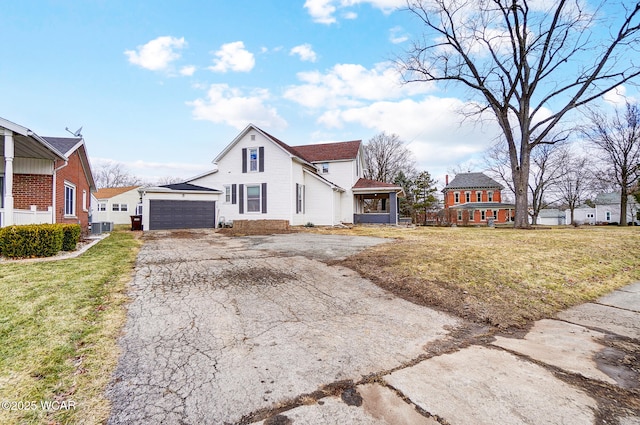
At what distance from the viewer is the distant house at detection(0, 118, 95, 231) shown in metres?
7.81

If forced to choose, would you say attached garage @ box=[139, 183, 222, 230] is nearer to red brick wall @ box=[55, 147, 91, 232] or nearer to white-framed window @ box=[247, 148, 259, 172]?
white-framed window @ box=[247, 148, 259, 172]

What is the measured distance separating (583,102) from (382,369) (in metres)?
22.3

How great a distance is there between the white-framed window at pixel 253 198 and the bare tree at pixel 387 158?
893 inches

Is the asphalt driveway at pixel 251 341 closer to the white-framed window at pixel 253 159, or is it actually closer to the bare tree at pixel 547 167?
the white-framed window at pixel 253 159

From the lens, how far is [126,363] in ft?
8.55

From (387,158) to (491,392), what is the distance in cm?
3919

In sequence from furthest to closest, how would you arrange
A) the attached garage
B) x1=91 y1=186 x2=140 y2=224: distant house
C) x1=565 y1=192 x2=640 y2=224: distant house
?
x1=565 y1=192 x2=640 y2=224: distant house < x1=91 y1=186 x2=140 y2=224: distant house < the attached garage

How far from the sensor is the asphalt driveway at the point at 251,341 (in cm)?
210

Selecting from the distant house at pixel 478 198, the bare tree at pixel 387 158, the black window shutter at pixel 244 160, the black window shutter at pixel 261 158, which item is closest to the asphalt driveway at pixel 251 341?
the black window shutter at pixel 261 158

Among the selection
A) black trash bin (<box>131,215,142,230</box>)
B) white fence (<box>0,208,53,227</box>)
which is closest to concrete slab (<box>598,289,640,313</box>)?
white fence (<box>0,208,53,227</box>)

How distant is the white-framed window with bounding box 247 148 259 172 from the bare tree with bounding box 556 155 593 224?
38.6m

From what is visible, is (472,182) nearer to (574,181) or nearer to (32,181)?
(574,181)

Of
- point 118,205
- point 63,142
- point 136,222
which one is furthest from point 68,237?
point 118,205

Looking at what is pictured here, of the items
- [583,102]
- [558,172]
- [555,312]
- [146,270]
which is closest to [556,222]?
[558,172]
